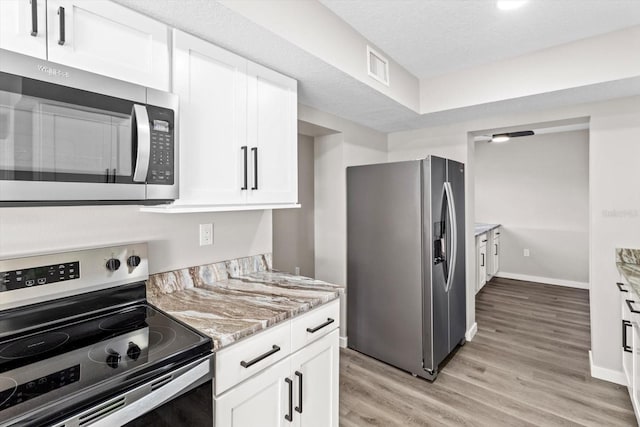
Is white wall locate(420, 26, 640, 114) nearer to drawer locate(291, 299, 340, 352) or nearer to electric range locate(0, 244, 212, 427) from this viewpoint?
drawer locate(291, 299, 340, 352)

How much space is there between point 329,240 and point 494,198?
13.0 ft

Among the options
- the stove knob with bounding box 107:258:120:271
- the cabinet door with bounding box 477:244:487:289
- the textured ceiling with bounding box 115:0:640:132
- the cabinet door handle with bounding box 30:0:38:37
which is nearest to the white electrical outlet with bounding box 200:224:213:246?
the stove knob with bounding box 107:258:120:271

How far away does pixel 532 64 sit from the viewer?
228cm

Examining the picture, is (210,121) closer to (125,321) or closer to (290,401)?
(125,321)

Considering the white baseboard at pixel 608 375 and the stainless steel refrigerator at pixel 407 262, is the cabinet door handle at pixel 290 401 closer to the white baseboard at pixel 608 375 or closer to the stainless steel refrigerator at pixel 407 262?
the stainless steel refrigerator at pixel 407 262

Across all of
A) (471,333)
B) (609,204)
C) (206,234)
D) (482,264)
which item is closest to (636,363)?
(609,204)

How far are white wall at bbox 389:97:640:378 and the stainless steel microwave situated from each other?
9.84 ft

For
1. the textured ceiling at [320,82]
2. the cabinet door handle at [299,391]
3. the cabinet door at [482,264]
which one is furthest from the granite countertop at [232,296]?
the cabinet door at [482,264]

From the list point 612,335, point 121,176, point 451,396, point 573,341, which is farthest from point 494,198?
point 121,176

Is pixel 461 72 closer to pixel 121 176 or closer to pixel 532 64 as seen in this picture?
pixel 532 64

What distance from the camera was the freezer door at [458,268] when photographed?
275 cm

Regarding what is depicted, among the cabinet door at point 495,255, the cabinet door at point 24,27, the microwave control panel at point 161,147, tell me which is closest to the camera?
the cabinet door at point 24,27

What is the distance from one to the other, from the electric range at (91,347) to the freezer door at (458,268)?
2292mm

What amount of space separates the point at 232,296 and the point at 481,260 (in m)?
4.04
